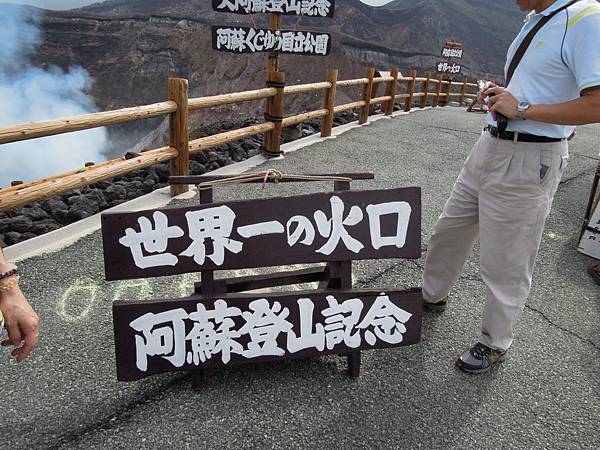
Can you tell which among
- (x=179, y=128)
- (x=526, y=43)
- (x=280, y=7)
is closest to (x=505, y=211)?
(x=526, y=43)

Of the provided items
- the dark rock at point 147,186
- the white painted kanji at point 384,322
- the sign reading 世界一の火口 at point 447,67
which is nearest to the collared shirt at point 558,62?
the white painted kanji at point 384,322

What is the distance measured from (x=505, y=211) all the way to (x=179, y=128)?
3.42 meters

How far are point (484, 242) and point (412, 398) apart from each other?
2.84 ft

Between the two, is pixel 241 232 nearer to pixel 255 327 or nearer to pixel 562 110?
pixel 255 327

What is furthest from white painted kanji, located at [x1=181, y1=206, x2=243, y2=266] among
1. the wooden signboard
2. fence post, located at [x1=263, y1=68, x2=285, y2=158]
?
the wooden signboard

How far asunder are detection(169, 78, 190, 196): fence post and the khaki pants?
2838 millimetres

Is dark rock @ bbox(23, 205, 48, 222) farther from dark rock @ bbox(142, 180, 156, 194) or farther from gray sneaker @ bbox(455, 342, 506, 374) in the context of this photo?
gray sneaker @ bbox(455, 342, 506, 374)

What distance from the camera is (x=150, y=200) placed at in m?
4.51

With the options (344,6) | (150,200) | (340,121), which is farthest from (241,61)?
(150,200)

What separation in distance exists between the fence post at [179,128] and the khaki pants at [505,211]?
9.31 feet

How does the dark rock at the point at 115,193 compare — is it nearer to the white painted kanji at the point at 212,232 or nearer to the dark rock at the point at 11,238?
the dark rock at the point at 11,238

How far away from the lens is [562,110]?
181cm

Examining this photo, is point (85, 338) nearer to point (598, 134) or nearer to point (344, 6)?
point (598, 134)

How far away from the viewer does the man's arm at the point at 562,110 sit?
5.74ft
